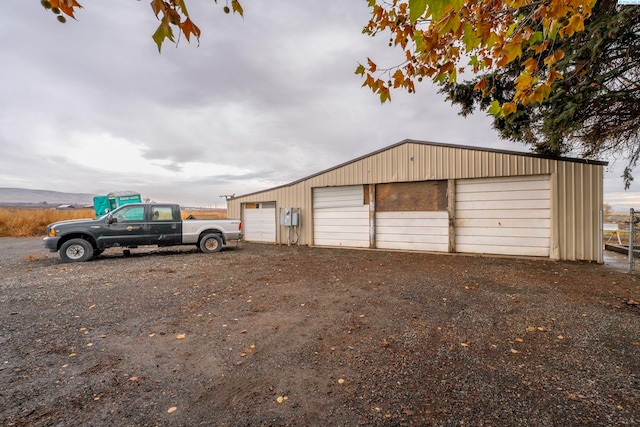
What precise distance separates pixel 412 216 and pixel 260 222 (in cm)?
769

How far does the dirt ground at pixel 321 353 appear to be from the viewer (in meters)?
2.07

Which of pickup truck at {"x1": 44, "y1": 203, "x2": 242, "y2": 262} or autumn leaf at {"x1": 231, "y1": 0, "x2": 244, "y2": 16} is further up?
autumn leaf at {"x1": 231, "y1": 0, "x2": 244, "y2": 16}

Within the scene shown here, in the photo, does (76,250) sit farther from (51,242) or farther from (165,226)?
(165,226)

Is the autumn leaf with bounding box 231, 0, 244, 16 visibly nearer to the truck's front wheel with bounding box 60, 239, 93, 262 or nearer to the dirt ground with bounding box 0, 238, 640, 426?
the dirt ground with bounding box 0, 238, 640, 426

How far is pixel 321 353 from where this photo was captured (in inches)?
115

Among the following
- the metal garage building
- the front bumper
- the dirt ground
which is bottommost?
the dirt ground

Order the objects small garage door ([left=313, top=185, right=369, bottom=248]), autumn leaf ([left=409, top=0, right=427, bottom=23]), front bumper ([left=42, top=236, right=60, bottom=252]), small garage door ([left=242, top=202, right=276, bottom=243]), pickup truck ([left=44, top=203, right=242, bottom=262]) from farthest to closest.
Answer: small garage door ([left=242, top=202, right=276, bottom=243]) < small garage door ([left=313, top=185, right=369, bottom=248]) < pickup truck ([left=44, top=203, right=242, bottom=262]) < front bumper ([left=42, top=236, right=60, bottom=252]) < autumn leaf ([left=409, top=0, right=427, bottom=23])

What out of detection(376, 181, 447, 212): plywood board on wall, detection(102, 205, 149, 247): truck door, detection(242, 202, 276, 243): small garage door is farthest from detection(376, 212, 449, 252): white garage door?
detection(102, 205, 149, 247): truck door

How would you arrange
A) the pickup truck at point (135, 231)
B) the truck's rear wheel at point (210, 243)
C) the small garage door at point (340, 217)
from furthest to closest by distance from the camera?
1. the small garage door at point (340, 217)
2. the truck's rear wheel at point (210, 243)
3. the pickup truck at point (135, 231)

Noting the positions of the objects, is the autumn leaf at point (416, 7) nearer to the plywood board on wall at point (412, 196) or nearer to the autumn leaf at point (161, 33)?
the autumn leaf at point (161, 33)

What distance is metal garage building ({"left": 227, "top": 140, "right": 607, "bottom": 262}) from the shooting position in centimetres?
823

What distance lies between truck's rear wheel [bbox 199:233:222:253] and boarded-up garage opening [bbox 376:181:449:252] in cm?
628

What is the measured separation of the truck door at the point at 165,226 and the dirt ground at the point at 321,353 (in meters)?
3.73

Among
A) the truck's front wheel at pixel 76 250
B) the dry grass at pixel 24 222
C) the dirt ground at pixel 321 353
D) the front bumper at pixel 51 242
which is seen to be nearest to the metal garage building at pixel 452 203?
the dirt ground at pixel 321 353
